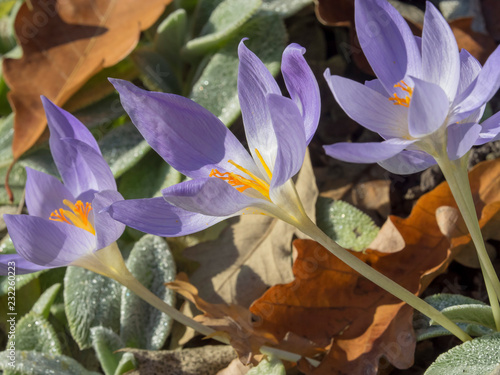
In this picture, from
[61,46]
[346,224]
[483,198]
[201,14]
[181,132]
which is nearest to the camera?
[181,132]

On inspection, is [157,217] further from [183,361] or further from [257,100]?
[183,361]

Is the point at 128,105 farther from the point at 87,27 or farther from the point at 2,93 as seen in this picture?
the point at 2,93

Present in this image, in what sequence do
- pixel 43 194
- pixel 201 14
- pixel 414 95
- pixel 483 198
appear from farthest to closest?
1. pixel 201 14
2. pixel 483 198
3. pixel 43 194
4. pixel 414 95

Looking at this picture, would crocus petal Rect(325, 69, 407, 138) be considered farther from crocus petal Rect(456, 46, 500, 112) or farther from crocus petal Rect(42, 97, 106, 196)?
crocus petal Rect(42, 97, 106, 196)

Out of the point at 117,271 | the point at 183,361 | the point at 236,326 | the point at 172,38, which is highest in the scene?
the point at 172,38

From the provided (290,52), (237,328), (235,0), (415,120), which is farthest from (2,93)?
(415,120)

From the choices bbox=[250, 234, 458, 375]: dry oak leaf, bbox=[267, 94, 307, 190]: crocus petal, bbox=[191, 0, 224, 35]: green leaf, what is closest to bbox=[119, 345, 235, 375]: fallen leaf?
bbox=[250, 234, 458, 375]: dry oak leaf

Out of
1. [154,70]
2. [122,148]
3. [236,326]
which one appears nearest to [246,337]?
[236,326]
